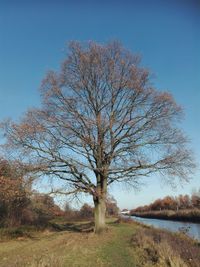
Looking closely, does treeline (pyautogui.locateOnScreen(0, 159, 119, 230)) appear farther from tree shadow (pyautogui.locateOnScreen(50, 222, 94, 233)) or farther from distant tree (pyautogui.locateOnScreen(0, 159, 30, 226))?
tree shadow (pyautogui.locateOnScreen(50, 222, 94, 233))

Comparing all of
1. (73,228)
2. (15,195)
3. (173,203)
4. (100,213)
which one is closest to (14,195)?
(15,195)

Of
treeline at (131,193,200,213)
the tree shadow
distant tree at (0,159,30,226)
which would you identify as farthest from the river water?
treeline at (131,193,200,213)

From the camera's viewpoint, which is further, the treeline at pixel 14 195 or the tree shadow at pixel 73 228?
the tree shadow at pixel 73 228

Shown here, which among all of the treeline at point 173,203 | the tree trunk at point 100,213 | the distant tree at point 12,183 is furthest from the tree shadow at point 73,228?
the treeline at point 173,203

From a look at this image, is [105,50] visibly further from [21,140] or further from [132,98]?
[21,140]

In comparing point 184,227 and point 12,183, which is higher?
point 12,183

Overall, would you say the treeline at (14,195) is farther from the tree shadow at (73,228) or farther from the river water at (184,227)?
the river water at (184,227)

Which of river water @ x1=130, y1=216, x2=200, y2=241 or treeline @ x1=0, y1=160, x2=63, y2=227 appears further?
river water @ x1=130, y1=216, x2=200, y2=241

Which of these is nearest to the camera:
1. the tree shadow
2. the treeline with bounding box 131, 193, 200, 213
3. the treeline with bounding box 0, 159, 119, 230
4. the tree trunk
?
the treeline with bounding box 0, 159, 119, 230

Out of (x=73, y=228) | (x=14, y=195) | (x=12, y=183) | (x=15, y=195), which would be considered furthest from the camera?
(x=73, y=228)

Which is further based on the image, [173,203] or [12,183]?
[173,203]

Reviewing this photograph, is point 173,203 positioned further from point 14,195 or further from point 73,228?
point 14,195

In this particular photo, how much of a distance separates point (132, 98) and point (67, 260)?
12.9 metres

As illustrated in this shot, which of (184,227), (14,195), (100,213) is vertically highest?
(14,195)
